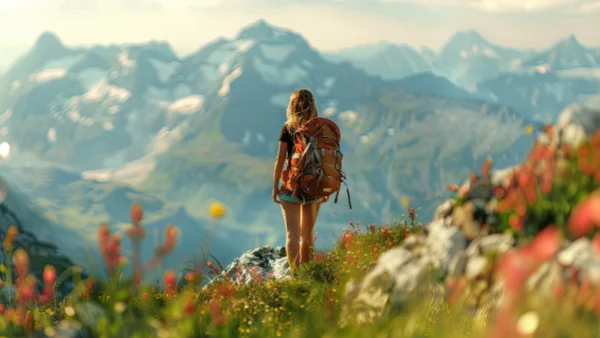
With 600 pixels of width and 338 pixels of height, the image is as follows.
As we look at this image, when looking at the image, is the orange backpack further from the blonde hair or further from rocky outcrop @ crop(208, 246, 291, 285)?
rocky outcrop @ crop(208, 246, 291, 285)

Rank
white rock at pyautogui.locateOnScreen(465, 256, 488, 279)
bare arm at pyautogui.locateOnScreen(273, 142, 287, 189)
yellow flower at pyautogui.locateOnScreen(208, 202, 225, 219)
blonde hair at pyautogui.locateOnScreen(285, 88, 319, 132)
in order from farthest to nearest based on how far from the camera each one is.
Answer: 1. bare arm at pyautogui.locateOnScreen(273, 142, 287, 189)
2. blonde hair at pyautogui.locateOnScreen(285, 88, 319, 132)
3. white rock at pyautogui.locateOnScreen(465, 256, 488, 279)
4. yellow flower at pyautogui.locateOnScreen(208, 202, 225, 219)

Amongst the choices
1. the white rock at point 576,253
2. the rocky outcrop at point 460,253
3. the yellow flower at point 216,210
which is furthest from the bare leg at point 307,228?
the yellow flower at point 216,210

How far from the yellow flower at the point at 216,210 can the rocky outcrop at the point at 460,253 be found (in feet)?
6.18

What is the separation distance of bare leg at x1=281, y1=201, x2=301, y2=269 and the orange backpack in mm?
284

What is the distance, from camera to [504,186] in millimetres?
5027

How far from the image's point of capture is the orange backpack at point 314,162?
827cm

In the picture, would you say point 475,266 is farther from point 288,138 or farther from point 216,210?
point 288,138

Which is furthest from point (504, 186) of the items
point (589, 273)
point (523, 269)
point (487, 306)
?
point (523, 269)

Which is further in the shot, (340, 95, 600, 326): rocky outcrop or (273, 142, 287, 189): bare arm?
(273, 142, 287, 189): bare arm

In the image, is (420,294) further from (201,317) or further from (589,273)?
(201,317)

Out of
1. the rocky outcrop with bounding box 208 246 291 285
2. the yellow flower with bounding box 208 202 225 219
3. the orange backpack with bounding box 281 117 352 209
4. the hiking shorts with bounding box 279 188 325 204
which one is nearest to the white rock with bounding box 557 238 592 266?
the yellow flower with bounding box 208 202 225 219

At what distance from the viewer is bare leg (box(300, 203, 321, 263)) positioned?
8.67m

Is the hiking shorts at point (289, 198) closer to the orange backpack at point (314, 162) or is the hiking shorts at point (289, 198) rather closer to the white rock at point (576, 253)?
Result: the orange backpack at point (314, 162)

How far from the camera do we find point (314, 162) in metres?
8.33
